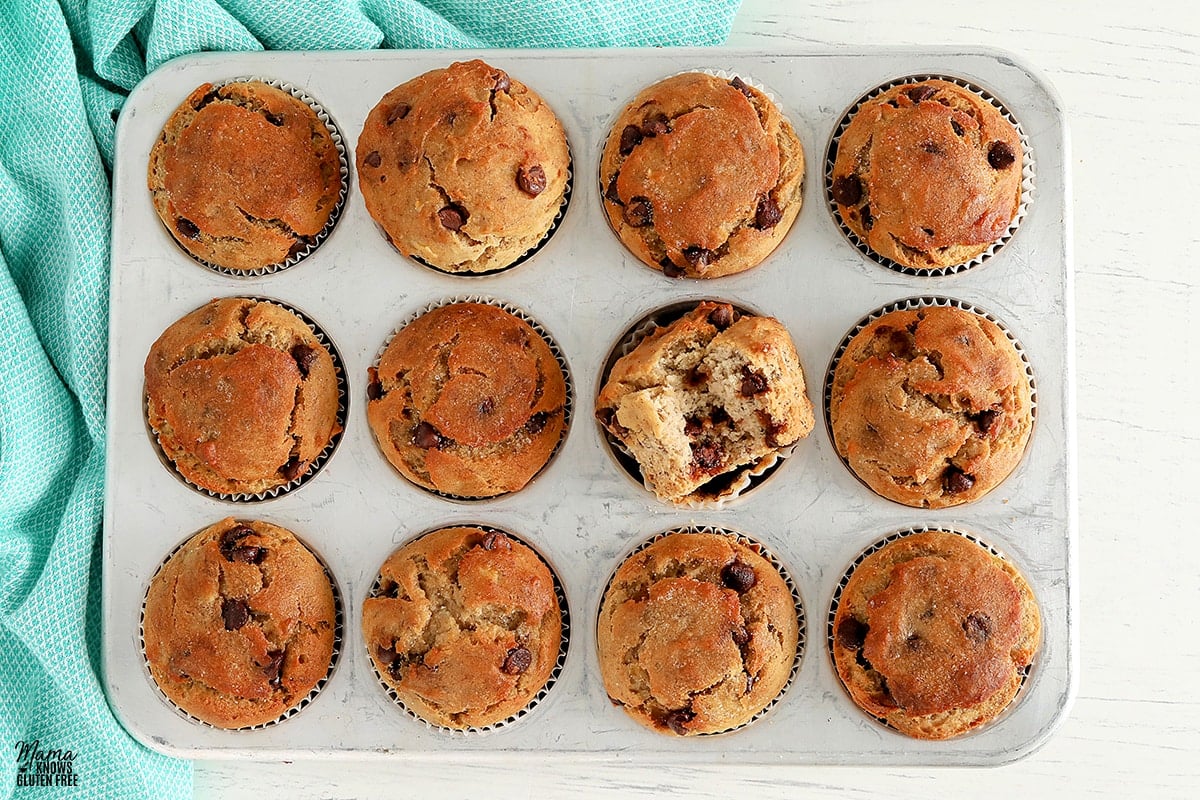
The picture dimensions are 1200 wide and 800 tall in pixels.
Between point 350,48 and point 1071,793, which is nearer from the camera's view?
point 350,48

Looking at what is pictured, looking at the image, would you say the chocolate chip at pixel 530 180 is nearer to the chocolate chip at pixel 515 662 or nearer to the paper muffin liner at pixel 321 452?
the paper muffin liner at pixel 321 452

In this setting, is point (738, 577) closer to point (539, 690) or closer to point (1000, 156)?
point (539, 690)

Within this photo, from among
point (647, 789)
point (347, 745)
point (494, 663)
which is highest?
point (494, 663)

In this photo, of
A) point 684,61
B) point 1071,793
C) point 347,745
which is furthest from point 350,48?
point 1071,793

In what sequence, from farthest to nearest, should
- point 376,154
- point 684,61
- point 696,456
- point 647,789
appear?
1. point 647,789
2. point 684,61
3. point 376,154
4. point 696,456

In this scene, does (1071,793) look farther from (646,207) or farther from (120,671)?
(120,671)

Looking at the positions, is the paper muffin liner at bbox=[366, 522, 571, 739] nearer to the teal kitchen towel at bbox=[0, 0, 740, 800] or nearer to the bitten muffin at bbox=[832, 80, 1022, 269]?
the teal kitchen towel at bbox=[0, 0, 740, 800]

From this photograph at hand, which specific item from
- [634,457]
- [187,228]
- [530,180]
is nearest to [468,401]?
[634,457]
